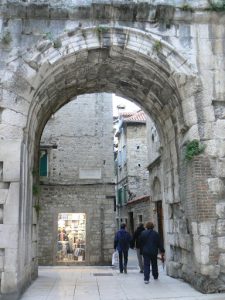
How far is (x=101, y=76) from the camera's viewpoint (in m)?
8.68

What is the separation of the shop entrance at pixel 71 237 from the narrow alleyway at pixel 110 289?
15.5 ft

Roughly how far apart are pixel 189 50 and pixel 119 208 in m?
21.8

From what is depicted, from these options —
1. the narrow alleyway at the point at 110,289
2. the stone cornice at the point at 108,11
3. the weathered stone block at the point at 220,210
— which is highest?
the stone cornice at the point at 108,11

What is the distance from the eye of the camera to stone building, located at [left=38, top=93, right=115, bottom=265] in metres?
13.6

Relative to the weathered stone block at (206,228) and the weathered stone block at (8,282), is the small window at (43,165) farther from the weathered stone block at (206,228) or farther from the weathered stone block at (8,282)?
the weathered stone block at (206,228)

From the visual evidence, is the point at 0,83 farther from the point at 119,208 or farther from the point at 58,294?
the point at 119,208

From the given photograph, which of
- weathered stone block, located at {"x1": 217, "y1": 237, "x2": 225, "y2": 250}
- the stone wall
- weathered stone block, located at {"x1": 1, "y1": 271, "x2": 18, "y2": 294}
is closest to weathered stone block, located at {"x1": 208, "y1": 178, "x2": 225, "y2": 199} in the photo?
weathered stone block, located at {"x1": 217, "y1": 237, "x2": 225, "y2": 250}

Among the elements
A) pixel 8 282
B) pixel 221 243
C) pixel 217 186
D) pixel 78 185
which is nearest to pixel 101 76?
pixel 217 186

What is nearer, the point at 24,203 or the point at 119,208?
the point at 24,203

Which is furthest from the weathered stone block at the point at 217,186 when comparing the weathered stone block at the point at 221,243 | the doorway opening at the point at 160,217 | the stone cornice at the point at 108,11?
the doorway opening at the point at 160,217

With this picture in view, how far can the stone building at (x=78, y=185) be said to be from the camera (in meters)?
13.6

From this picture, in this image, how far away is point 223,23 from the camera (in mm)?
7496

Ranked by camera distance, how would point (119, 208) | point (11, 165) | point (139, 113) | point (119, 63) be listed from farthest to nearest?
1. point (119, 208)
2. point (139, 113)
3. point (119, 63)
4. point (11, 165)

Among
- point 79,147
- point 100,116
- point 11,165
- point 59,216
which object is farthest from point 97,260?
point 11,165
